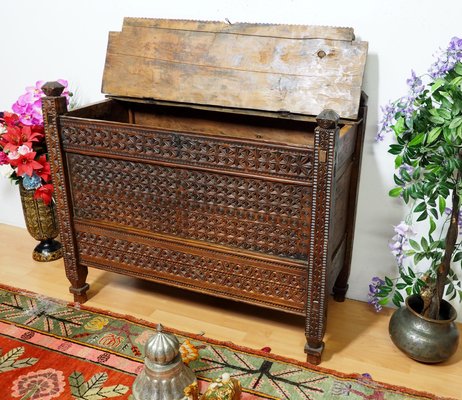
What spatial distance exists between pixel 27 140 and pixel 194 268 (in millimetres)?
968

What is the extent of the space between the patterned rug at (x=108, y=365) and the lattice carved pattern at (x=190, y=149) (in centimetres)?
64

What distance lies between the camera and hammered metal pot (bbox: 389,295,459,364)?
1741 millimetres

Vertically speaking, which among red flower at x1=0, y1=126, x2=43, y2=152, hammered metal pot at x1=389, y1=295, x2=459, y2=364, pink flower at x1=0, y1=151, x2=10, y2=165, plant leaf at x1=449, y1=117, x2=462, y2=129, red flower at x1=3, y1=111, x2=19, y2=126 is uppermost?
plant leaf at x1=449, y1=117, x2=462, y2=129

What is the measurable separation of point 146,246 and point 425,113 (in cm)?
105

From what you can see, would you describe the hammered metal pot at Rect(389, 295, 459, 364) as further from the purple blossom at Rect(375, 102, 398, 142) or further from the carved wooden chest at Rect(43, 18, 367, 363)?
the purple blossom at Rect(375, 102, 398, 142)

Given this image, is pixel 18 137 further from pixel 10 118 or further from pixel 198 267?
pixel 198 267

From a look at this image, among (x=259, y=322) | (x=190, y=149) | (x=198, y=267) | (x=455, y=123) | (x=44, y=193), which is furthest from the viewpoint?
(x=44, y=193)

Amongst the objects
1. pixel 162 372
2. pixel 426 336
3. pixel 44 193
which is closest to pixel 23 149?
pixel 44 193

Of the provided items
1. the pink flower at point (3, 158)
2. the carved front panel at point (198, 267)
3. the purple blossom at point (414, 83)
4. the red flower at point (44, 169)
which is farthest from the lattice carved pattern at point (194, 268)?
the purple blossom at point (414, 83)

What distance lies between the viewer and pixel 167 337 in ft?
4.87

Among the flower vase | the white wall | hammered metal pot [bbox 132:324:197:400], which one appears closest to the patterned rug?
hammered metal pot [bbox 132:324:197:400]

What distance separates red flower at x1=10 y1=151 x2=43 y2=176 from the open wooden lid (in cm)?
45

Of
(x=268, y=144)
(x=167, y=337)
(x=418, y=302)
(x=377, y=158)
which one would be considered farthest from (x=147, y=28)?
(x=418, y=302)

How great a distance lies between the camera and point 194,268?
1865mm
